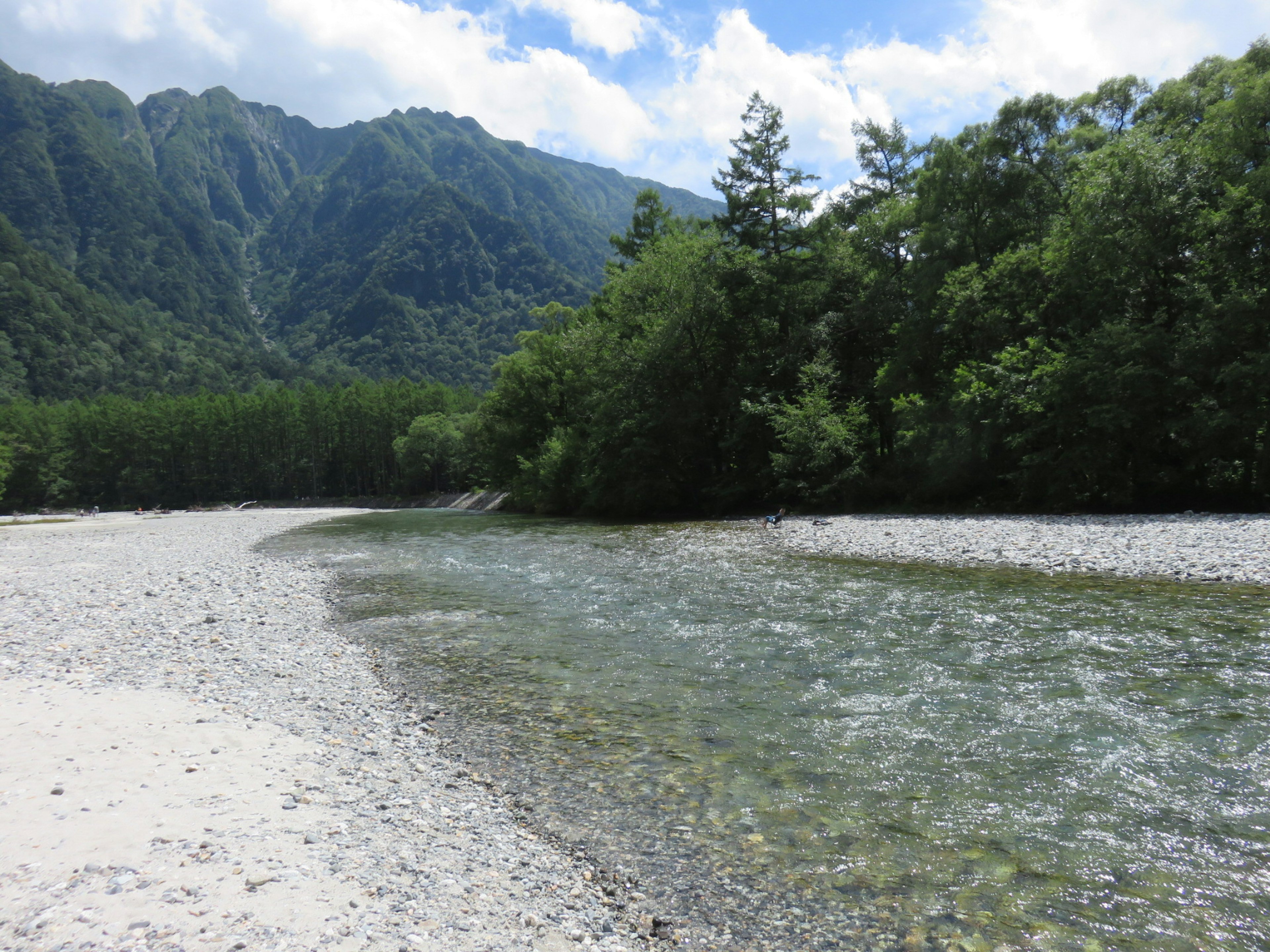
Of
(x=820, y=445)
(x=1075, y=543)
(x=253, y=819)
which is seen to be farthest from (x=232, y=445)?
(x=253, y=819)

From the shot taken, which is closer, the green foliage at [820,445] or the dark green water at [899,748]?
the dark green water at [899,748]

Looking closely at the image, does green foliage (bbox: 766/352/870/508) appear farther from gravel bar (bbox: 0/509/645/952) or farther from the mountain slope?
the mountain slope

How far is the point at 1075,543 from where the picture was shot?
18.1 meters

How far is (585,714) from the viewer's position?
8141 millimetres

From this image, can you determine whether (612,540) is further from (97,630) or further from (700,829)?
(700,829)

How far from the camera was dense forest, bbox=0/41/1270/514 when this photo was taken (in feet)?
76.6

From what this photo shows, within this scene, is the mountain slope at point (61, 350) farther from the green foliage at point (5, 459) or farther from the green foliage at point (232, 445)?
the green foliage at point (5, 459)

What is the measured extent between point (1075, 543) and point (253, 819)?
19.7 m

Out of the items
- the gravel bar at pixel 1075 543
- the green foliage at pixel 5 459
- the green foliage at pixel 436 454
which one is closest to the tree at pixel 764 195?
the gravel bar at pixel 1075 543

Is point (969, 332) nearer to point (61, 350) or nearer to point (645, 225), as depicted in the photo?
point (645, 225)

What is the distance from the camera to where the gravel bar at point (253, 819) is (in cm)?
403

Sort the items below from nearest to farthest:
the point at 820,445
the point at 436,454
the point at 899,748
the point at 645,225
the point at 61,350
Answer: the point at 899,748
the point at 820,445
the point at 645,225
the point at 436,454
the point at 61,350

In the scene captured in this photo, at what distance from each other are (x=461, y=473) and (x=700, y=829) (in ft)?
276

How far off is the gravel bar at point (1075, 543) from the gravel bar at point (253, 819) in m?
14.7
